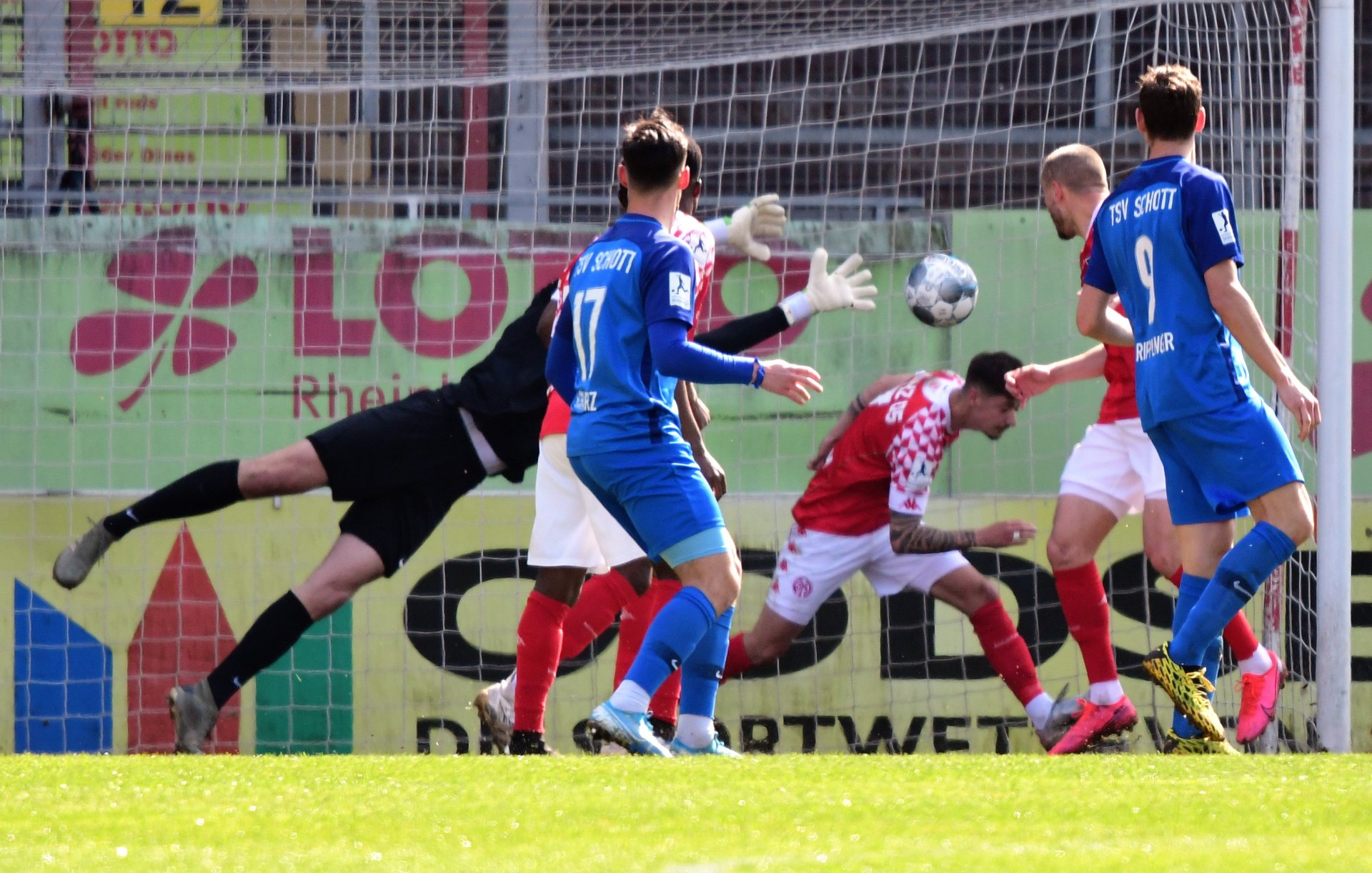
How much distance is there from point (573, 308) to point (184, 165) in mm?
3802

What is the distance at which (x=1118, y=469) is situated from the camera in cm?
571

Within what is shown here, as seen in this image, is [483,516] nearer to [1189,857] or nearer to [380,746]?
[380,746]

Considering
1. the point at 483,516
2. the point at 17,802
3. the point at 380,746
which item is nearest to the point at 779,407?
the point at 483,516

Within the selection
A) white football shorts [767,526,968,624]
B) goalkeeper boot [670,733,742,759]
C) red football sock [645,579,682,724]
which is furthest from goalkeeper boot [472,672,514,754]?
goalkeeper boot [670,733,742,759]

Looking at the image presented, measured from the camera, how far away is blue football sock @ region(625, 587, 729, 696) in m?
4.09

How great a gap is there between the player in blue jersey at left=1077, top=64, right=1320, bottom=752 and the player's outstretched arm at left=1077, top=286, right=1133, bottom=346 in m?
0.18

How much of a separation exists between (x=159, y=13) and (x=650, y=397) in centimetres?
419

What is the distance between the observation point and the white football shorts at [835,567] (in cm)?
626

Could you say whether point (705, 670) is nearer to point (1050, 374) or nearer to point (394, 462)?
point (1050, 374)

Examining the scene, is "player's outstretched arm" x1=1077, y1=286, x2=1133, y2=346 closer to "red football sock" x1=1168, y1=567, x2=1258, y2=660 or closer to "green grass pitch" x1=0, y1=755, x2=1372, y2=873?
"red football sock" x1=1168, y1=567, x2=1258, y2=660

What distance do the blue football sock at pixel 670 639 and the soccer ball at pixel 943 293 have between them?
7.56 feet

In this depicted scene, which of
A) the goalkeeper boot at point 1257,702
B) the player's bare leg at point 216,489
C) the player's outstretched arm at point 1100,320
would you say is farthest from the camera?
the player's bare leg at point 216,489

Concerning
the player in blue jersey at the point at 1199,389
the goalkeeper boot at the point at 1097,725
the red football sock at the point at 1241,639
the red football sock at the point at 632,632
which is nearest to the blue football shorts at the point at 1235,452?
the player in blue jersey at the point at 1199,389

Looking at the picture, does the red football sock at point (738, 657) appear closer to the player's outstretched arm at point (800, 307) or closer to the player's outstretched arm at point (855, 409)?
the player's outstretched arm at point (855, 409)
